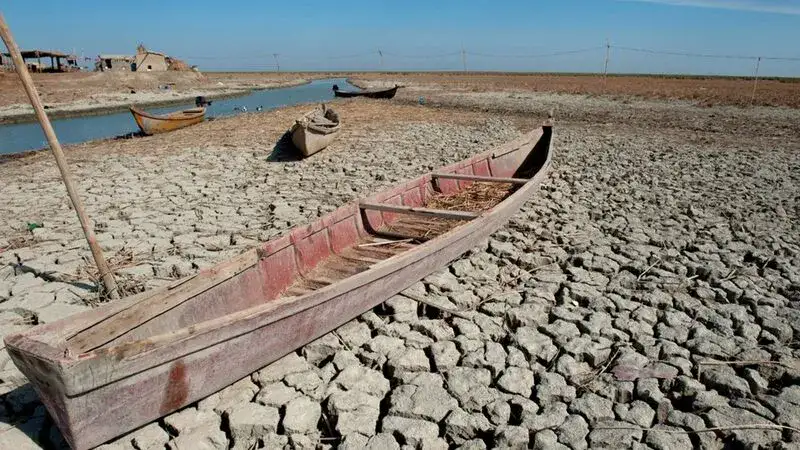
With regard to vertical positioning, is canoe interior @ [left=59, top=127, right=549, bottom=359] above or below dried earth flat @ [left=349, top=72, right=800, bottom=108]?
below

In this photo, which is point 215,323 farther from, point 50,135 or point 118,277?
point 118,277

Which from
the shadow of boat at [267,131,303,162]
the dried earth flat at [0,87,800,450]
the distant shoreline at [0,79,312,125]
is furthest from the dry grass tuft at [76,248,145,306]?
the distant shoreline at [0,79,312,125]

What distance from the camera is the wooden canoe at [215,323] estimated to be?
2.50m

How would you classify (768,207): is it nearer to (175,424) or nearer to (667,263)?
(667,263)

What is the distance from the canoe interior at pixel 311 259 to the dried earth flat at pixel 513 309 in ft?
1.89

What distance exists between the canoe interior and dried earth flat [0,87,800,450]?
0.58m

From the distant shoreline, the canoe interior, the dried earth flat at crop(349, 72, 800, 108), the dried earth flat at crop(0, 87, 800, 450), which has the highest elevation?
the dried earth flat at crop(349, 72, 800, 108)

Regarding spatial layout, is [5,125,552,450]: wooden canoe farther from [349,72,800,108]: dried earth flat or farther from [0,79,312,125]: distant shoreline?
[0,79,312,125]: distant shoreline

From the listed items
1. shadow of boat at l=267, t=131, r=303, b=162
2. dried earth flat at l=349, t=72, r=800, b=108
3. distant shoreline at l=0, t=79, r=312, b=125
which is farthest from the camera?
distant shoreline at l=0, t=79, r=312, b=125

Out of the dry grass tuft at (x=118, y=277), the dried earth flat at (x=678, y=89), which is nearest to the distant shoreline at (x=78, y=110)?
the dried earth flat at (x=678, y=89)

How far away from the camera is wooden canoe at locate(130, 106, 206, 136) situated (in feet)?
48.5

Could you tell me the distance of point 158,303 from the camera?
3.16 metres

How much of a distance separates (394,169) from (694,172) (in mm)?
5683

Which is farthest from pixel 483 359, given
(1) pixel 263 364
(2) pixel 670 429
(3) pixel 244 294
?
(3) pixel 244 294
